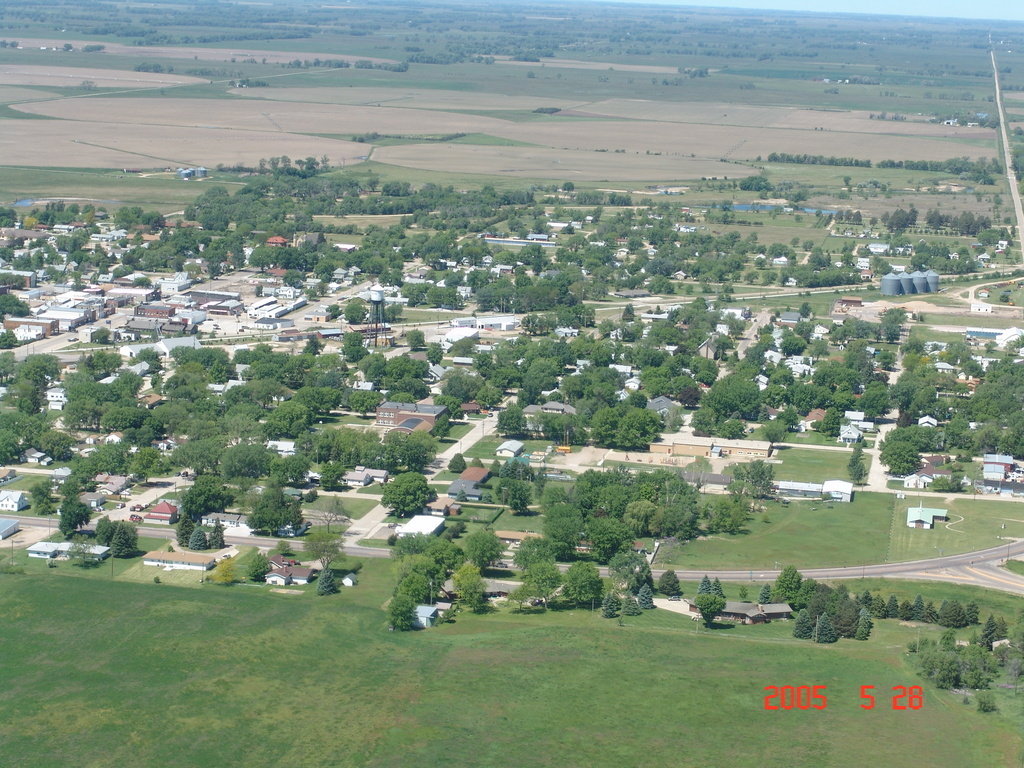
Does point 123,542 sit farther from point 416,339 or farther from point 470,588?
point 416,339

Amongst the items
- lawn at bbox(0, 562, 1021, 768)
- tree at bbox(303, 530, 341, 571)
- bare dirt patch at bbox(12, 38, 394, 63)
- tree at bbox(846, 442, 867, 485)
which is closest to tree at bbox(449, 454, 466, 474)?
tree at bbox(303, 530, 341, 571)

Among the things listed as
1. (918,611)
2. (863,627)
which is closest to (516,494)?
(863,627)

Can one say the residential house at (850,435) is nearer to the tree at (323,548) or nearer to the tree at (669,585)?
the tree at (669,585)

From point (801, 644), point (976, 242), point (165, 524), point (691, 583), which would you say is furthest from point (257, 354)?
point (976, 242)

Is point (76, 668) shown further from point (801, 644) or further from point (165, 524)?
point (801, 644)

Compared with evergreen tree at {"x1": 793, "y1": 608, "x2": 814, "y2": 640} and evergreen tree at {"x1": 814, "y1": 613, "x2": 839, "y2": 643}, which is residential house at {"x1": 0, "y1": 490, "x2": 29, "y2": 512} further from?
evergreen tree at {"x1": 814, "y1": 613, "x2": 839, "y2": 643}
